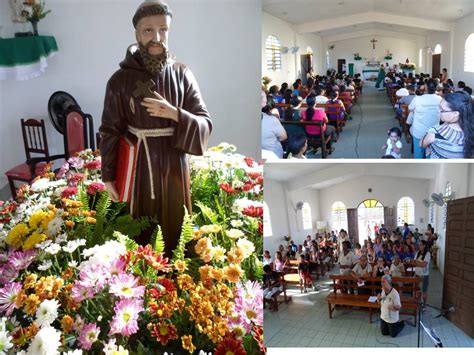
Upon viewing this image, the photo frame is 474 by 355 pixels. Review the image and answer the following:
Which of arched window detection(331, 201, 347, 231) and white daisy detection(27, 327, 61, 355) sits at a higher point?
arched window detection(331, 201, 347, 231)

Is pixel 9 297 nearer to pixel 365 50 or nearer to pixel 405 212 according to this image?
pixel 405 212

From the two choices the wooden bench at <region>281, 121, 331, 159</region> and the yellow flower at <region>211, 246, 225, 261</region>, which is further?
the wooden bench at <region>281, 121, 331, 159</region>

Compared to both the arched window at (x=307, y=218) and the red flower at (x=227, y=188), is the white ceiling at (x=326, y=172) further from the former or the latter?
the red flower at (x=227, y=188)

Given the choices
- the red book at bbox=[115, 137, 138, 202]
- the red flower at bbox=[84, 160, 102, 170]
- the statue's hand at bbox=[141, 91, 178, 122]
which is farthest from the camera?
the red flower at bbox=[84, 160, 102, 170]

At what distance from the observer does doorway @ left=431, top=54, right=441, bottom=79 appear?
1.51 metres

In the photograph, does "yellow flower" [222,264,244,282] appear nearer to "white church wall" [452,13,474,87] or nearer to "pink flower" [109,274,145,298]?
"pink flower" [109,274,145,298]

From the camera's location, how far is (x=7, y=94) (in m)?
3.63

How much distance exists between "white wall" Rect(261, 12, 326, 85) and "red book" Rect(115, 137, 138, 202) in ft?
1.53

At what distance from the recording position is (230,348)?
0.92m

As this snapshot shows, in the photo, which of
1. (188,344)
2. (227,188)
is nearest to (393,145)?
(227,188)

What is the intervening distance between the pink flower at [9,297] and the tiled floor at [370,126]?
0.88 metres

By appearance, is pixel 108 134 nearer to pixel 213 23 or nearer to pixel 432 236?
pixel 432 236

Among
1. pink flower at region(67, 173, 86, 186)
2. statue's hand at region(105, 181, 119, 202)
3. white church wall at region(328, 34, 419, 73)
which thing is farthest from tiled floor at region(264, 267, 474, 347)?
pink flower at region(67, 173, 86, 186)

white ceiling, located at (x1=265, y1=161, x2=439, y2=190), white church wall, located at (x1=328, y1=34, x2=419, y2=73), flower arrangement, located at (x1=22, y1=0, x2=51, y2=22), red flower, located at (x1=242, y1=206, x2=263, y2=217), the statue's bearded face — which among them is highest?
flower arrangement, located at (x1=22, y1=0, x2=51, y2=22)
